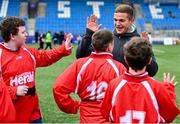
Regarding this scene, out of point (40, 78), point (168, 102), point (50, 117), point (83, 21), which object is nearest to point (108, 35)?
point (168, 102)

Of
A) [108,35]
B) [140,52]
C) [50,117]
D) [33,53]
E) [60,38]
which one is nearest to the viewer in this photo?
[140,52]

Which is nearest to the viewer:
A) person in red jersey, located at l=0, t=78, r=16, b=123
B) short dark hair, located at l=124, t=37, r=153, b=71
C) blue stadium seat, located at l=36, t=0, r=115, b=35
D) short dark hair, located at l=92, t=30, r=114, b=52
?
short dark hair, located at l=124, t=37, r=153, b=71

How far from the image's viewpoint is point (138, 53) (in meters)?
4.07

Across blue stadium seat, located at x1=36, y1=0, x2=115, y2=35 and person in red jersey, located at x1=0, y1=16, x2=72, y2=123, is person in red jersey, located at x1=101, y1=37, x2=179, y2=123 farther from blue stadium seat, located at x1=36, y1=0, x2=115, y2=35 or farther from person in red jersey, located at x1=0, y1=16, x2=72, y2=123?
blue stadium seat, located at x1=36, y1=0, x2=115, y2=35

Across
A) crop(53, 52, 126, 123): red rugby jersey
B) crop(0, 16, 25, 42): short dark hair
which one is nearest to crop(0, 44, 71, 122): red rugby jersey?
crop(0, 16, 25, 42): short dark hair

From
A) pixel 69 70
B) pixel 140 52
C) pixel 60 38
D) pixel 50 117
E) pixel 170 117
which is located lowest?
pixel 60 38

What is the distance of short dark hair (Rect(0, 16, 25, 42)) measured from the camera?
528 cm

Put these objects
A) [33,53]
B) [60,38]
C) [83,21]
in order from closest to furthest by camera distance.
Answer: [33,53], [60,38], [83,21]

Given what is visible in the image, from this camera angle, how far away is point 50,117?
948cm

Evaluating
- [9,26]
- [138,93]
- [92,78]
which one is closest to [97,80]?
[92,78]

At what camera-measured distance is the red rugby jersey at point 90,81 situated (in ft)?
15.6

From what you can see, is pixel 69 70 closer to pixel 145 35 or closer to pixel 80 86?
pixel 80 86

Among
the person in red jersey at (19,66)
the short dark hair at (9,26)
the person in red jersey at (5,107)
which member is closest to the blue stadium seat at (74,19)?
the person in red jersey at (19,66)

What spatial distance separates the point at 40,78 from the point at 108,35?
11792 mm
